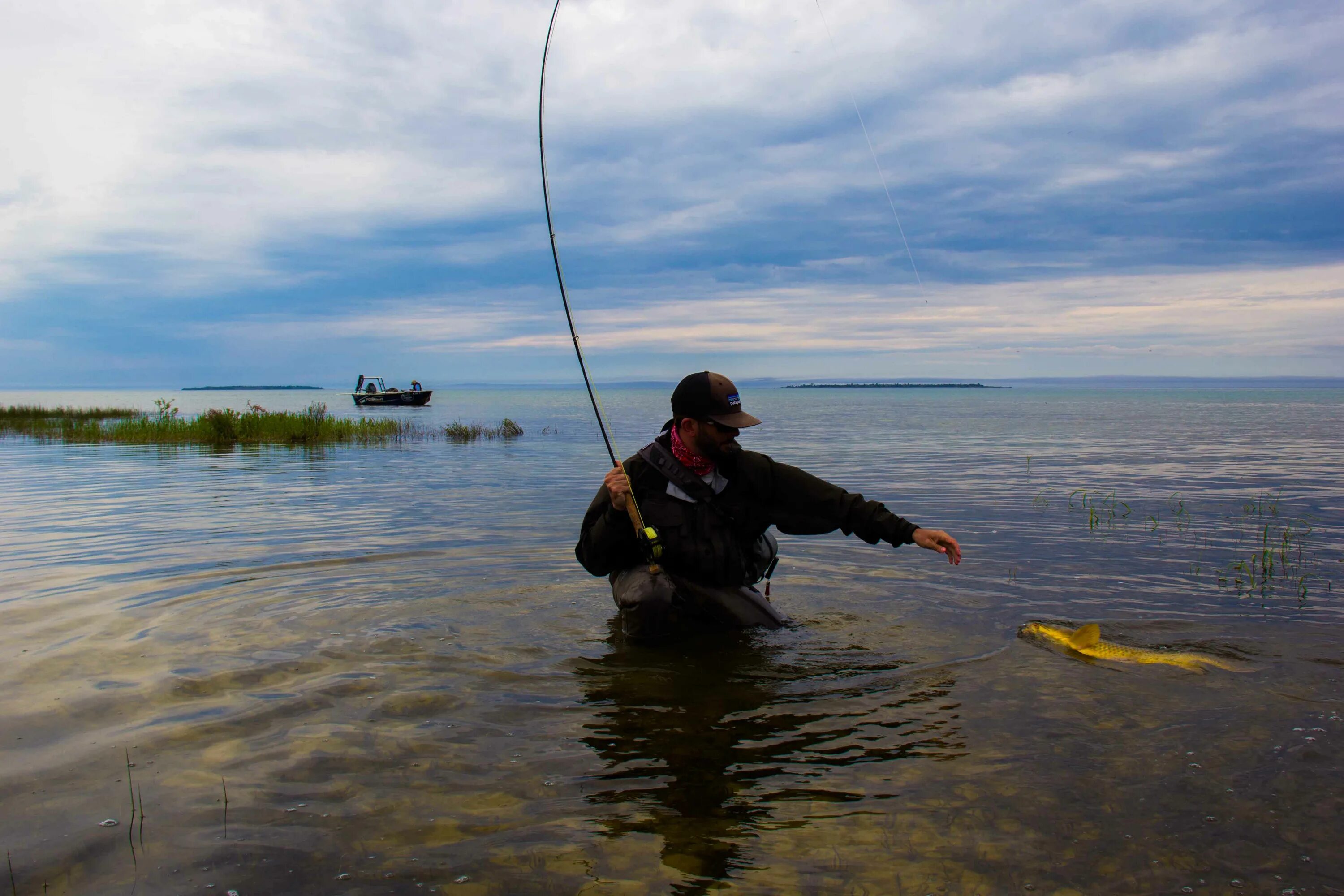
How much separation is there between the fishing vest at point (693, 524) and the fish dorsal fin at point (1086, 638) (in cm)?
237

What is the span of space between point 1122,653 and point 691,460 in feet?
10.9

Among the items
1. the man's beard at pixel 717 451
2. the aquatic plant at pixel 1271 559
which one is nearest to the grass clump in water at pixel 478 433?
the aquatic plant at pixel 1271 559

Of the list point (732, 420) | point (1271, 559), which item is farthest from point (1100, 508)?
point (732, 420)

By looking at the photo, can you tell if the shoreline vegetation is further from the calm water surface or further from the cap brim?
the cap brim

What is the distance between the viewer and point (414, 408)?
75938 millimetres

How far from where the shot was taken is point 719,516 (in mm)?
6539

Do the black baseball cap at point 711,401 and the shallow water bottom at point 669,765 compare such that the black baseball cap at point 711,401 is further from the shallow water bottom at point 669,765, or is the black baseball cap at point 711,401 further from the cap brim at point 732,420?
the shallow water bottom at point 669,765

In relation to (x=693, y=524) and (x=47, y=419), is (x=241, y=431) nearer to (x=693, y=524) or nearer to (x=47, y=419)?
(x=47, y=419)

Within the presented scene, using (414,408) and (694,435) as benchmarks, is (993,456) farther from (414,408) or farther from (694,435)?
(414,408)

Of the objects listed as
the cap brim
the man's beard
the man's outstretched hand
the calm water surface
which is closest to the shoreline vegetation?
the calm water surface

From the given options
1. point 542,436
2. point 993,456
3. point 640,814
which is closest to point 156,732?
point 640,814

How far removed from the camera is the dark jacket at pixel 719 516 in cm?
637

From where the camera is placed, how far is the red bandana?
21.3 feet

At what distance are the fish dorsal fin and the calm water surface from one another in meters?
0.19
